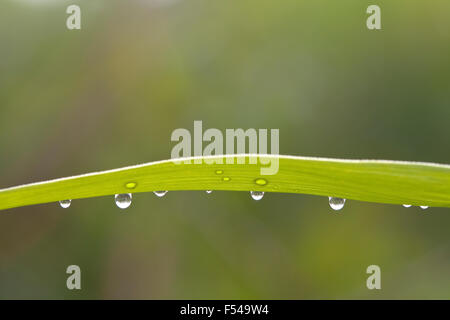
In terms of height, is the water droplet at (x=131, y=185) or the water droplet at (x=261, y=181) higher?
the water droplet at (x=261, y=181)

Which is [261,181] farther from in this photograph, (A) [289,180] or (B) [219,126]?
(B) [219,126]

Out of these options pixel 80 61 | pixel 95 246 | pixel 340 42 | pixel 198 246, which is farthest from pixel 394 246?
pixel 80 61

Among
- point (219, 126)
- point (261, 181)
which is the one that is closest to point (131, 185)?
point (261, 181)

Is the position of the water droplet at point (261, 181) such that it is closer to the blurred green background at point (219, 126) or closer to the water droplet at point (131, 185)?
the water droplet at point (131, 185)

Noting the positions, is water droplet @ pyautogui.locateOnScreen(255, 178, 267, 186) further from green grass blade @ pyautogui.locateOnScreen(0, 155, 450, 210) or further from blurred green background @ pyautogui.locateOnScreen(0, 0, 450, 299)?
blurred green background @ pyautogui.locateOnScreen(0, 0, 450, 299)

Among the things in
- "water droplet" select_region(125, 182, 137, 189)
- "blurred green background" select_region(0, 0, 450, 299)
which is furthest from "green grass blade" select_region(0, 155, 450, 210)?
"blurred green background" select_region(0, 0, 450, 299)

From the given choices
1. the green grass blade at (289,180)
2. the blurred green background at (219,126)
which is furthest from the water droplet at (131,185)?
the blurred green background at (219,126)

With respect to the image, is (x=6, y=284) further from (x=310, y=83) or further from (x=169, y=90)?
(x=310, y=83)
